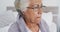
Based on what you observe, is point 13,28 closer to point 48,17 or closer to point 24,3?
point 24,3

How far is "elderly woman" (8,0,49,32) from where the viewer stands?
2.63 ft

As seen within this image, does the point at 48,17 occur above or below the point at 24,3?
below

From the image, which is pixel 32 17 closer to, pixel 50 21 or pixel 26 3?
pixel 26 3

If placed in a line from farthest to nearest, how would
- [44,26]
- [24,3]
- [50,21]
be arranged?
[50,21]
[44,26]
[24,3]

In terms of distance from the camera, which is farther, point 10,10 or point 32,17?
point 10,10

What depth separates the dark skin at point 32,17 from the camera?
2.67 feet

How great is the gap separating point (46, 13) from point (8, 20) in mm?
313

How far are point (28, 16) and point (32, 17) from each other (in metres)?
0.03

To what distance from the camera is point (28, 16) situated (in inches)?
32.3

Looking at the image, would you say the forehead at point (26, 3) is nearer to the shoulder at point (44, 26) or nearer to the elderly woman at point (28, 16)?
the elderly woman at point (28, 16)

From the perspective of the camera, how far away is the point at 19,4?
2.61 ft

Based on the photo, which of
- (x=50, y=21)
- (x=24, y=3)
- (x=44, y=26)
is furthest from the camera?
(x=50, y=21)

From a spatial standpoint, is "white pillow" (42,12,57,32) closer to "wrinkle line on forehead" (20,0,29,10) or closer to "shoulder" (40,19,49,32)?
"shoulder" (40,19,49,32)

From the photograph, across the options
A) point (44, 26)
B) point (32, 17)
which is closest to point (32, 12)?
point (32, 17)
